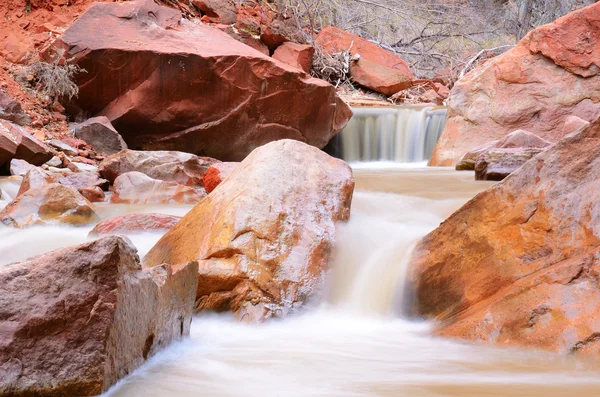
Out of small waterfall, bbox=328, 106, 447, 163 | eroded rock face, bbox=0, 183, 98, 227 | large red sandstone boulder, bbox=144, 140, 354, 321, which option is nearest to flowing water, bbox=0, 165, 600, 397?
large red sandstone boulder, bbox=144, 140, 354, 321

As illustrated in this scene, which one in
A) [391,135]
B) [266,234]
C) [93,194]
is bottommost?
[93,194]

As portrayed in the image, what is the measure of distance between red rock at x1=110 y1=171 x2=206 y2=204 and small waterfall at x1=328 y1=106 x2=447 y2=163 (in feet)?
17.1

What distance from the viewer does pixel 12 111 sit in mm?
8508

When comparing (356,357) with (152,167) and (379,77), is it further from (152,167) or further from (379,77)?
(379,77)

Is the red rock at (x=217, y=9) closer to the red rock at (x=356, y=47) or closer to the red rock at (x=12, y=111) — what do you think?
the red rock at (x=356, y=47)

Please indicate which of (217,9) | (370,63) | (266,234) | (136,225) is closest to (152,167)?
(136,225)

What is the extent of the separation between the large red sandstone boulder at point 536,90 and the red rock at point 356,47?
542cm

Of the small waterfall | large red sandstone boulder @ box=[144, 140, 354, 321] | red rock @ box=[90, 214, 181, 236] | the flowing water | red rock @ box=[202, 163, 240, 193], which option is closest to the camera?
the flowing water

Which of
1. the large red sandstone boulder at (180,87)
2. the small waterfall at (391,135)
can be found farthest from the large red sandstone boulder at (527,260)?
the small waterfall at (391,135)

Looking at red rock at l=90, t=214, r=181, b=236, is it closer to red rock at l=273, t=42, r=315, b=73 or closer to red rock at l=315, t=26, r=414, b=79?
Result: red rock at l=273, t=42, r=315, b=73

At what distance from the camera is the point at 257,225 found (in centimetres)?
347

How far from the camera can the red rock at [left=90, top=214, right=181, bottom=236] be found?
4.69 m

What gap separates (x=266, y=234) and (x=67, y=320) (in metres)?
1.65

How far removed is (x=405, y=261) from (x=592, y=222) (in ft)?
3.42
